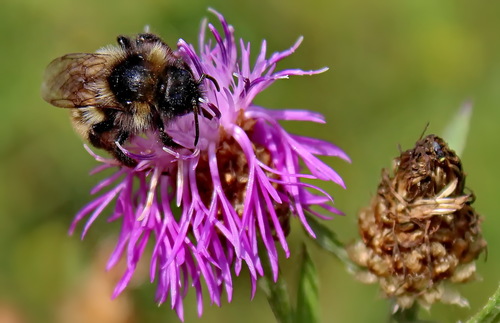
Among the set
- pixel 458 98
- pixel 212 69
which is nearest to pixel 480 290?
pixel 458 98

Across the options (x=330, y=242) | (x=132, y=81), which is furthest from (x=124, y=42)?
(x=330, y=242)

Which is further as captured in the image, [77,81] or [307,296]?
[307,296]

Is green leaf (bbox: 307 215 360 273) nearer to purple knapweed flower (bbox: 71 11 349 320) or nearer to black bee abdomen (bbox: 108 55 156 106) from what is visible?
purple knapweed flower (bbox: 71 11 349 320)

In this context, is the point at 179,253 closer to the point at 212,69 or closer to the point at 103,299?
the point at 212,69

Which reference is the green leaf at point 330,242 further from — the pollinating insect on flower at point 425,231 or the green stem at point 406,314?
the green stem at point 406,314

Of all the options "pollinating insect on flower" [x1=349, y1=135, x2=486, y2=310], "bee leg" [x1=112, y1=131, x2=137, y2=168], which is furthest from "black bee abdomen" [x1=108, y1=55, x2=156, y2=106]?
"pollinating insect on flower" [x1=349, y1=135, x2=486, y2=310]

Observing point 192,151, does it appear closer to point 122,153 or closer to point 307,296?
point 122,153

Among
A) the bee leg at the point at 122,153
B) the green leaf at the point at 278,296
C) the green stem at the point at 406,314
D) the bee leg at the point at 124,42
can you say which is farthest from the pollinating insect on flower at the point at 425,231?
the bee leg at the point at 124,42

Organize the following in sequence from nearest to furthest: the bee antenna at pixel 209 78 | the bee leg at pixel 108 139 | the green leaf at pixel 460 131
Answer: the bee antenna at pixel 209 78, the bee leg at pixel 108 139, the green leaf at pixel 460 131
